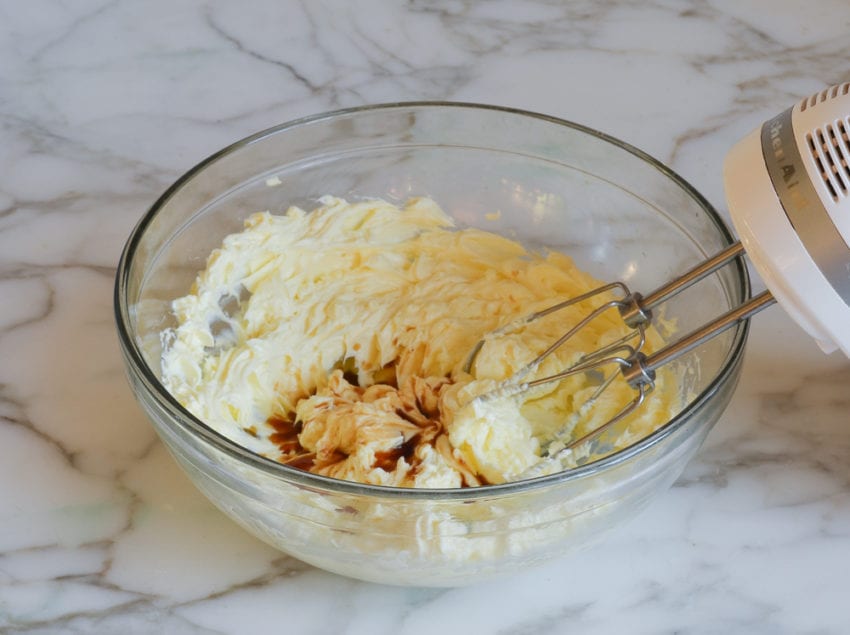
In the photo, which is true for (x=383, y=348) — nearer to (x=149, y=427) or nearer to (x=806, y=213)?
(x=149, y=427)

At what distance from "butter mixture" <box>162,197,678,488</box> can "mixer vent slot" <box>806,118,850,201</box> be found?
0.98ft

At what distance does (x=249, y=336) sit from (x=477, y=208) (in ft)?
0.93

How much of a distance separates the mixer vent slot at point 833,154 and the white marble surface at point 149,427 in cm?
37

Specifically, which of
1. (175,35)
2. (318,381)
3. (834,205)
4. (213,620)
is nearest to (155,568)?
(213,620)

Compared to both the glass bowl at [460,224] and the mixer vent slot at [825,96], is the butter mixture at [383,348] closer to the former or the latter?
the glass bowl at [460,224]

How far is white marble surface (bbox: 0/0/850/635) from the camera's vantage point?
906 mm

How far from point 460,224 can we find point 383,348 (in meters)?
0.19

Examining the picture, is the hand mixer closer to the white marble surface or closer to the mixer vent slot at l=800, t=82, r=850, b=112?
the mixer vent slot at l=800, t=82, r=850, b=112

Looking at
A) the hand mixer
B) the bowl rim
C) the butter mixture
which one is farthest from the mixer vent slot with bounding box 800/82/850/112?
the butter mixture

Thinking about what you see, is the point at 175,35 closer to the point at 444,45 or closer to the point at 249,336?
the point at 444,45

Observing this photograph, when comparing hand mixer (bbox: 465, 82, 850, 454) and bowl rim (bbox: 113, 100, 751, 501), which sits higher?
hand mixer (bbox: 465, 82, 850, 454)

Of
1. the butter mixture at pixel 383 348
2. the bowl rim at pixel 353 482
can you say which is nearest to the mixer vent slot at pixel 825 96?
the bowl rim at pixel 353 482

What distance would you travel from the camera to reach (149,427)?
1.04 meters

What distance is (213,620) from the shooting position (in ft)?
2.91
